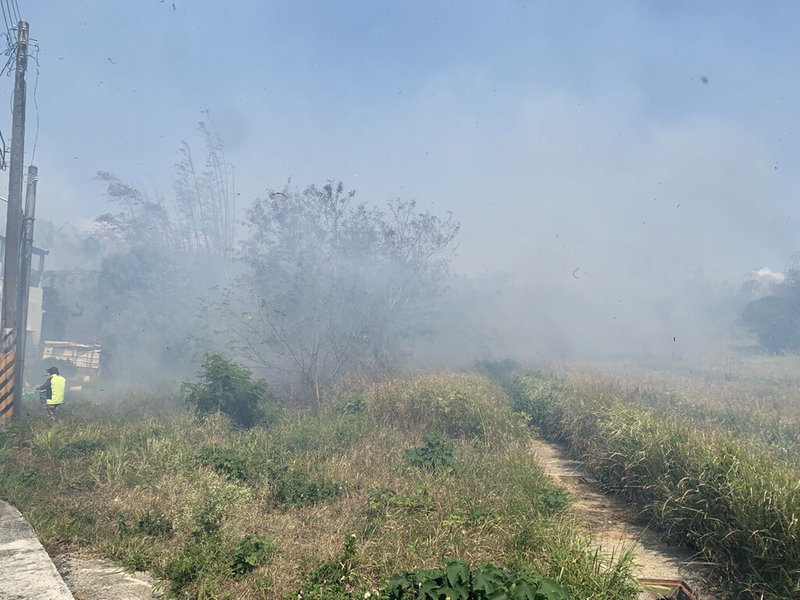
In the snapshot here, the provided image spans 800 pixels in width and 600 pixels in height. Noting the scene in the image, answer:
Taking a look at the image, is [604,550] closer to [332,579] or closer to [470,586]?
[470,586]

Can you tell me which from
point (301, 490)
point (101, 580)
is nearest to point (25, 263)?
point (301, 490)

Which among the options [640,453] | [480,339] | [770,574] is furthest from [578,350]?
[770,574]

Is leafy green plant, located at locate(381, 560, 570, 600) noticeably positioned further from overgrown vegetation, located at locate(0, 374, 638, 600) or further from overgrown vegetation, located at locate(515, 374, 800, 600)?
overgrown vegetation, located at locate(515, 374, 800, 600)

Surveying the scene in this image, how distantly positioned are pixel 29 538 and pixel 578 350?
35520mm

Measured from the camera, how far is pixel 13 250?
11.7 m

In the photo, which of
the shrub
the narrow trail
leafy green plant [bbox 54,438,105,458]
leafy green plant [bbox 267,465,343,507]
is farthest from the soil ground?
the shrub

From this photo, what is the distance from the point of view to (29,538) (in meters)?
5.03

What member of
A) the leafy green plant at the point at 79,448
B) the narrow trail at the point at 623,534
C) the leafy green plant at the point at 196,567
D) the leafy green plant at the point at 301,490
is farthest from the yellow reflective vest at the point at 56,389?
the narrow trail at the point at 623,534

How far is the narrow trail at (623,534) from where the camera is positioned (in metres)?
5.16

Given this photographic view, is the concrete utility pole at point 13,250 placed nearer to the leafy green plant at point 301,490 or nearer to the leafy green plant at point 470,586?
the leafy green plant at point 301,490

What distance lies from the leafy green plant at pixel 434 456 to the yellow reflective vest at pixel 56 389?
8352 millimetres

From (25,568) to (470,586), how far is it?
371 cm

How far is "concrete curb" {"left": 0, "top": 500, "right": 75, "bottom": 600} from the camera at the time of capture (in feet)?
13.3

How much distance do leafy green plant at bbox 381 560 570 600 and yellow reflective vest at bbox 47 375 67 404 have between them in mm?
10819
